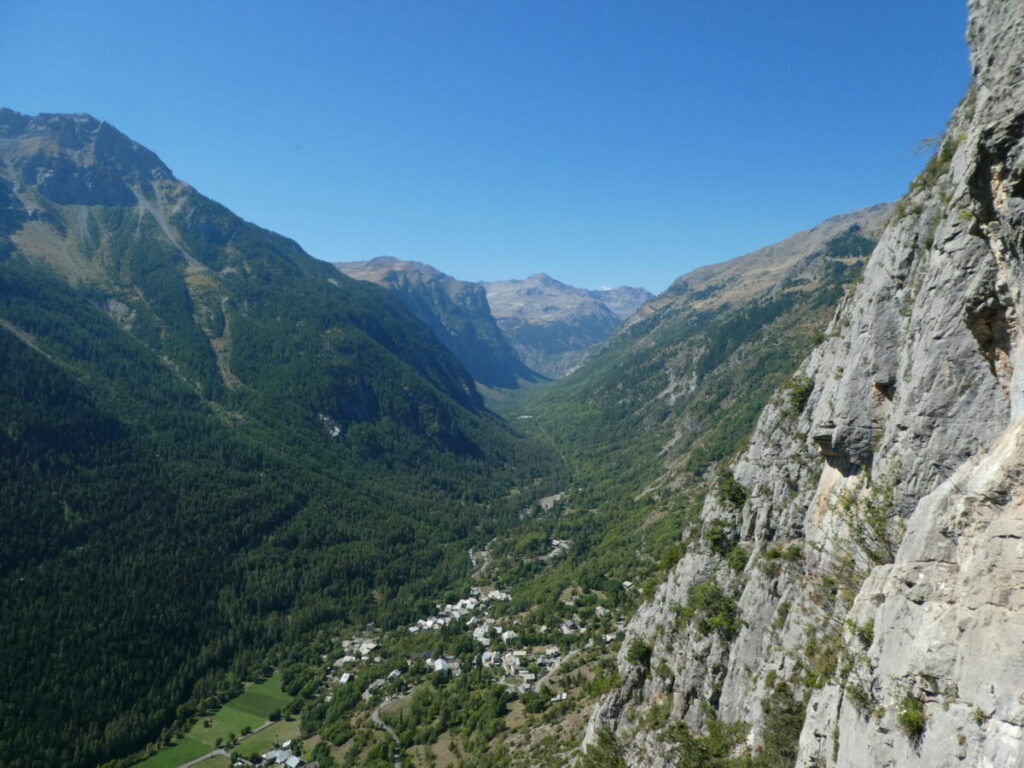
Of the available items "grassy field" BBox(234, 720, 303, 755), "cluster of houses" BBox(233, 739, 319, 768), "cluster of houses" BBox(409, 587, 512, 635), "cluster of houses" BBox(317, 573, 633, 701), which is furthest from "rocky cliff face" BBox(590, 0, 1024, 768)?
"cluster of houses" BBox(409, 587, 512, 635)

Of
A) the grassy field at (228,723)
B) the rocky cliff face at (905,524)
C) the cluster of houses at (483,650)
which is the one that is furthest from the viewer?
the grassy field at (228,723)

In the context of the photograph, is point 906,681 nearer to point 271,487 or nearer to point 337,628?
point 337,628

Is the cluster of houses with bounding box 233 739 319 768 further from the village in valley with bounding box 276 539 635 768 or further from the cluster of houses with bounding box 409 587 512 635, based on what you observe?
the cluster of houses with bounding box 409 587 512 635

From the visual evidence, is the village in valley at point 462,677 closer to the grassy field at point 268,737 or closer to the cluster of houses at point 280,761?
the grassy field at point 268,737

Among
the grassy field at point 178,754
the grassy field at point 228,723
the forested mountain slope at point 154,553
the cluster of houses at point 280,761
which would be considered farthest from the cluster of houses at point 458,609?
the grassy field at point 178,754

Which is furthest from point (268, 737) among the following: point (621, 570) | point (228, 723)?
point (621, 570)
